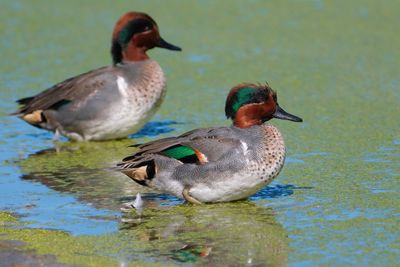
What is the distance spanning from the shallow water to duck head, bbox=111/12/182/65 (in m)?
0.83

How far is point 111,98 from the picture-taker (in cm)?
931

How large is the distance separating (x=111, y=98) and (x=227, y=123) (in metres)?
1.26

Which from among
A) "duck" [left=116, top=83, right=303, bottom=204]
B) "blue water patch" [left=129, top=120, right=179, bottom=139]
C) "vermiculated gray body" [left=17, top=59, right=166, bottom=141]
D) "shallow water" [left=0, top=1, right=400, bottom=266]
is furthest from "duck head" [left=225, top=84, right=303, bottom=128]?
"blue water patch" [left=129, top=120, right=179, bottom=139]

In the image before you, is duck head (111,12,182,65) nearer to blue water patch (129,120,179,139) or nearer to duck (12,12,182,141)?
duck (12,12,182,141)

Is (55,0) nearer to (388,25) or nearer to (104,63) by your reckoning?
(104,63)

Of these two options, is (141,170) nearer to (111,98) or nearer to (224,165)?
(224,165)

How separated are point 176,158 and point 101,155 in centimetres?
211

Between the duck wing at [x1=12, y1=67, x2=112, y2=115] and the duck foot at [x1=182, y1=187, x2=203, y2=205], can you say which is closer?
the duck foot at [x1=182, y1=187, x2=203, y2=205]

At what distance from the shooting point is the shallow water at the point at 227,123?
19.9 feet

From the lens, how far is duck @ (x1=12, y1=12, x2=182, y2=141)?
932cm

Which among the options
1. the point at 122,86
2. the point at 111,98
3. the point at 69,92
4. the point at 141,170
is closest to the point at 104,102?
the point at 111,98

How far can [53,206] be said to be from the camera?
7199 mm

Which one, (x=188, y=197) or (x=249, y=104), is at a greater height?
(x=249, y=104)

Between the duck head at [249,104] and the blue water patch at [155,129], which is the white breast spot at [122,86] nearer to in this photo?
the blue water patch at [155,129]
